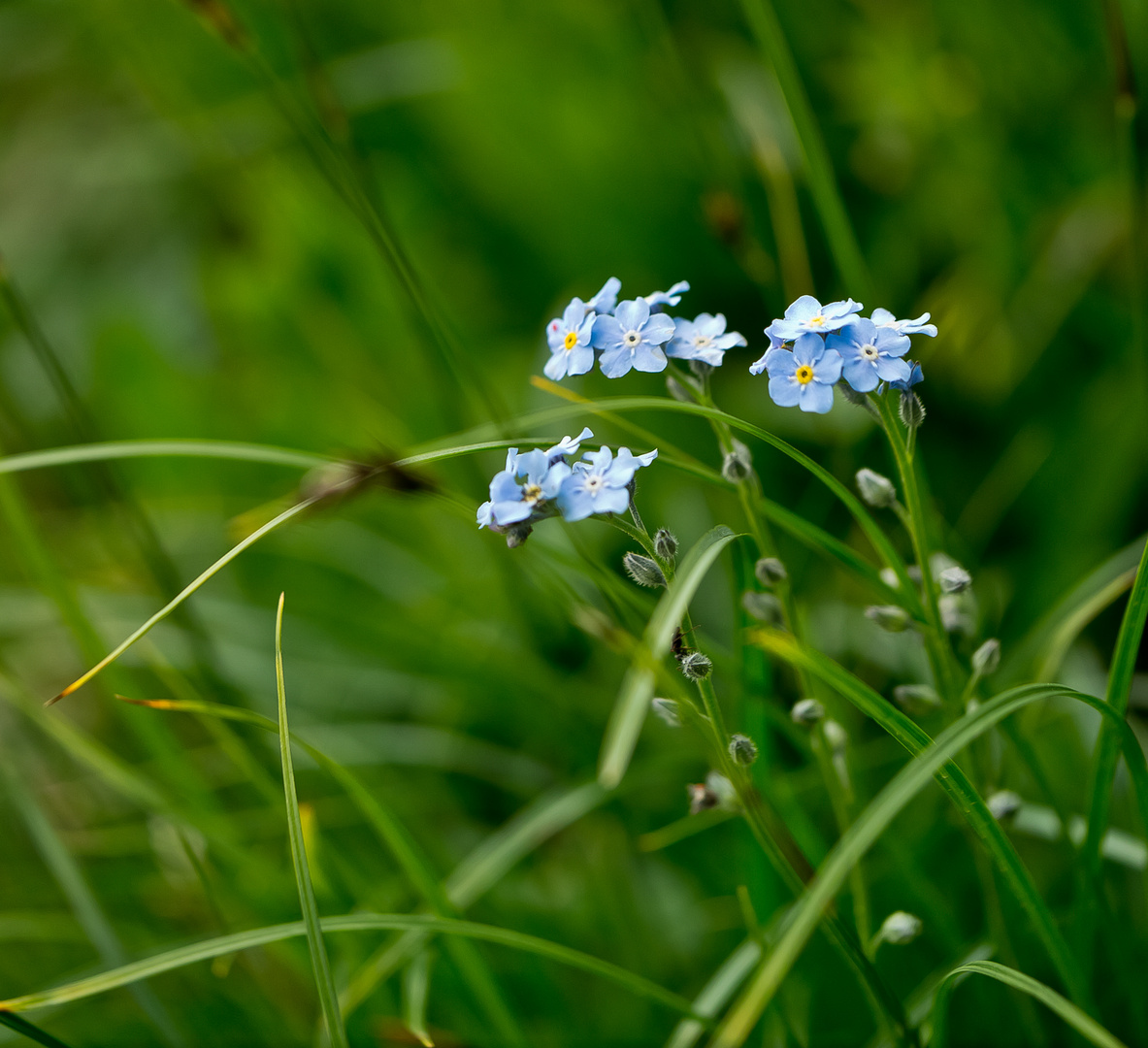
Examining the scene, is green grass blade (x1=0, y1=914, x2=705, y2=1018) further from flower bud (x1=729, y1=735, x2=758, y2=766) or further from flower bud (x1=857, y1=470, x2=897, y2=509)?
flower bud (x1=857, y1=470, x2=897, y2=509)

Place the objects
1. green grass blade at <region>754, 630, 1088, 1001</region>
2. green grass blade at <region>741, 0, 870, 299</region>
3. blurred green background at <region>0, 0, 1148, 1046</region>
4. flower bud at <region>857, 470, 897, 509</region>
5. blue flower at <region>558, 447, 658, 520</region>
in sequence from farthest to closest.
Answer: blurred green background at <region>0, 0, 1148, 1046</region> → green grass blade at <region>741, 0, 870, 299</region> → flower bud at <region>857, 470, 897, 509</region> → green grass blade at <region>754, 630, 1088, 1001</region> → blue flower at <region>558, 447, 658, 520</region>

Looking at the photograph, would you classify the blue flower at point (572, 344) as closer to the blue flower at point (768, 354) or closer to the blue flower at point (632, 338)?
the blue flower at point (632, 338)

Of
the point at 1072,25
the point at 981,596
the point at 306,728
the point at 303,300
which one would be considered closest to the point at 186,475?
the point at 303,300

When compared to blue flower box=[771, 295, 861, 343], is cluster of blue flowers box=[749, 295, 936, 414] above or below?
below

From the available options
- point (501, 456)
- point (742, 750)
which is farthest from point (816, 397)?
point (501, 456)

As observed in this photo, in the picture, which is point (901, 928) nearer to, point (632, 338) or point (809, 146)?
point (632, 338)

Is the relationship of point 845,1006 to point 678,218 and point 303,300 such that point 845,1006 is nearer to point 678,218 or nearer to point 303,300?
point 678,218

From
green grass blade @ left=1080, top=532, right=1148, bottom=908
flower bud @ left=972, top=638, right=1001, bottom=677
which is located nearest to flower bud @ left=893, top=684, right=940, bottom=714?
flower bud @ left=972, top=638, right=1001, bottom=677
